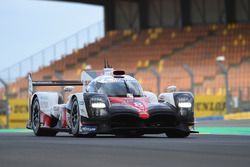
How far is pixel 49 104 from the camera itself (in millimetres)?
17047

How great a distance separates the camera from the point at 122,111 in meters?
14.7

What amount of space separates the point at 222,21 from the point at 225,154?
36.3m

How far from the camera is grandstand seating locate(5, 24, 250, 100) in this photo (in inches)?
1406

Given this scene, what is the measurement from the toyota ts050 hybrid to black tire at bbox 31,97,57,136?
2.57 feet

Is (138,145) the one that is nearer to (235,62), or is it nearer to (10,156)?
(10,156)

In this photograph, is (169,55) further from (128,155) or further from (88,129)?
(128,155)

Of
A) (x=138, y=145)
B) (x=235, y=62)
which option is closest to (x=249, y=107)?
(x=235, y=62)

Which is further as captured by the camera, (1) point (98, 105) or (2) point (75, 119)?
(2) point (75, 119)

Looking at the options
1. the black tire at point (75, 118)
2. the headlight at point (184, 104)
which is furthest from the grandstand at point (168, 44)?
the headlight at point (184, 104)

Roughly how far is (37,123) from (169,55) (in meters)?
25.9

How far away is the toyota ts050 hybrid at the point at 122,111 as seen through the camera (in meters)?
14.8

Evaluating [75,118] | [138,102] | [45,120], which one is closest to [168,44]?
[45,120]

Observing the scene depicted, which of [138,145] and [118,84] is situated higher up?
[118,84]

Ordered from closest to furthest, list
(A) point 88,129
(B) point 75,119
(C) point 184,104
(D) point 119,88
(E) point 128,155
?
1. (E) point 128,155
2. (A) point 88,129
3. (C) point 184,104
4. (B) point 75,119
5. (D) point 119,88
